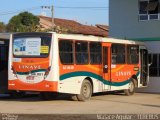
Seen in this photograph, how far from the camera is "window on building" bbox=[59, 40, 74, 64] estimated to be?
20.2 meters

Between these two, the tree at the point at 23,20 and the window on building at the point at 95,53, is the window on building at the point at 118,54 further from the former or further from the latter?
the tree at the point at 23,20

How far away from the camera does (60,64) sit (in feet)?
65.7

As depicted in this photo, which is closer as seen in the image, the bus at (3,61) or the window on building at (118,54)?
the bus at (3,61)

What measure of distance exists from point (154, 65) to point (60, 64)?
9640 millimetres

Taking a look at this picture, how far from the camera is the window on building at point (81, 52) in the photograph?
21.1 m

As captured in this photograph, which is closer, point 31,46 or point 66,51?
point 31,46

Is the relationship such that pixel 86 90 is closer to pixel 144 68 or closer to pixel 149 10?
pixel 144 68

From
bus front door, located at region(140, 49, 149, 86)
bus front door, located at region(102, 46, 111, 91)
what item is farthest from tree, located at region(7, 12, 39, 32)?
bus front door, located at region(102, 46, 111, 91)

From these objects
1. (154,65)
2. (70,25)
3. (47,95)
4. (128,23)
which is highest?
(70,25)

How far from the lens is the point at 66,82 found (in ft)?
66.5

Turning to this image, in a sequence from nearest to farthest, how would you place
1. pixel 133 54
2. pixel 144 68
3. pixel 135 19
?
pixel 133 54, pixel 144 68, pixel 135 19

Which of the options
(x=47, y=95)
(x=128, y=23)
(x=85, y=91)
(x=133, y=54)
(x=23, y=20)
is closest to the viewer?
(x=85, y=91)

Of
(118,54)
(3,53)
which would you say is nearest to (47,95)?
(3,53)

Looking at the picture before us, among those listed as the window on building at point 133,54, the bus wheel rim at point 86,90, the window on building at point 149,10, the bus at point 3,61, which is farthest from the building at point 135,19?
the bus at point 3,61
